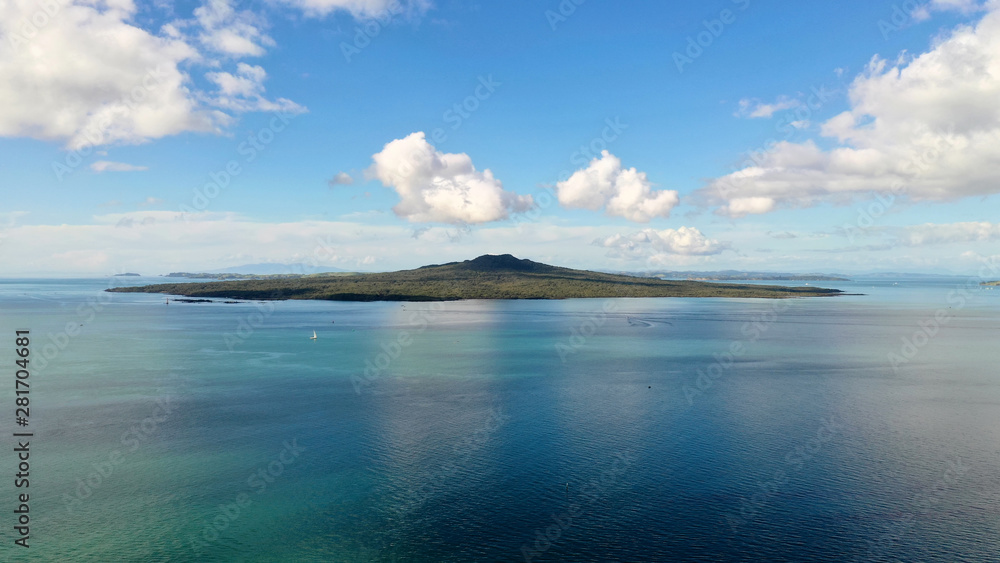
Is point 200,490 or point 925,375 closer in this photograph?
point 200,490

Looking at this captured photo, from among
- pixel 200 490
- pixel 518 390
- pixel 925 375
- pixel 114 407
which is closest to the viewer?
pixel 200 490

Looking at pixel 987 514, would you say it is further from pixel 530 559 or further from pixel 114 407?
pixel 114 407

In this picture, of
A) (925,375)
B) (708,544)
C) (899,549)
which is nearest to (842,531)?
(899,549)

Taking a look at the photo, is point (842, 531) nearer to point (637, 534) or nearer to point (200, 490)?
point (637, 534)

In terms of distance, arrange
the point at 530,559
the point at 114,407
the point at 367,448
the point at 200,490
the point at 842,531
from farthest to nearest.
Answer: the point at 114,407 < the point at 367,448 < the point at 200,490 < the point at 842,531 < the point at 530,559

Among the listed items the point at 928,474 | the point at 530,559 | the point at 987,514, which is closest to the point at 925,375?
the point at 928,474

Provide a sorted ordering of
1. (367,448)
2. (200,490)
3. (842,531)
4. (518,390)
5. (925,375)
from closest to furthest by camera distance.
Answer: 1. (842,531)
2. (200,490)
3. (367,448)
4. (518,390)
5. (925,375)
